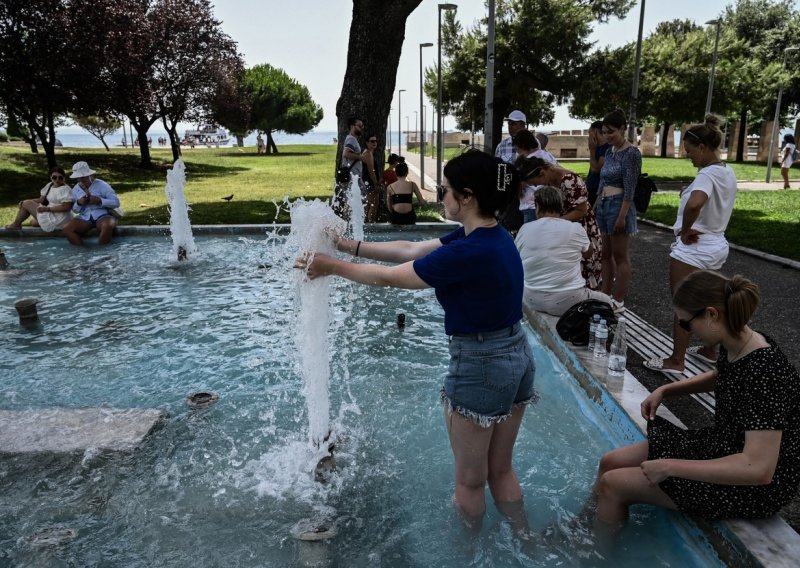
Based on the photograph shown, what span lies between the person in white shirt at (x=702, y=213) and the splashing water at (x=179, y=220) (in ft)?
25.3

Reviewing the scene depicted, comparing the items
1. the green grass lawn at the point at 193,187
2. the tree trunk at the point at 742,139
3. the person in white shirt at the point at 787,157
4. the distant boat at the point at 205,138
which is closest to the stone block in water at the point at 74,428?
the green grass lawn at the point at 193,187

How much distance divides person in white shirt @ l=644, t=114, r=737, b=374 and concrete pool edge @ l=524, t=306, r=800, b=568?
2.73 ft

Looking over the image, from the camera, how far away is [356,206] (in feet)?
39.0

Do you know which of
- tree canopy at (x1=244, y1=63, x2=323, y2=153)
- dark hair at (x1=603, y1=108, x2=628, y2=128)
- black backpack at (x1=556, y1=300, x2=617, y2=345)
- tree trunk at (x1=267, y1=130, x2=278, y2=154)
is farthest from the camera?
tree canopy at (x1=244, y1=63, x2=323, y2=153)

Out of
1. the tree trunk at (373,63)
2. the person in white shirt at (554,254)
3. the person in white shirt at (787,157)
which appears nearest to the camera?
the person in white shirt at (554,254)

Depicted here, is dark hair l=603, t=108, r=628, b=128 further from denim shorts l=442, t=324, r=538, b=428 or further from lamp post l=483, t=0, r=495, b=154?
lamp post l=483, t=0, r=495, b=154

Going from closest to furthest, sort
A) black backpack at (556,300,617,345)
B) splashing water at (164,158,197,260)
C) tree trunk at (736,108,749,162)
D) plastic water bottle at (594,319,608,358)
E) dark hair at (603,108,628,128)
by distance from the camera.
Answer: plastic water bottle at (594,319,608,358)
black backpack at (556,300,617,345)
dark hair at (603,108,628,128)
splashing water at (164,158,197,260)
tree trunk at (736,108,749,162)

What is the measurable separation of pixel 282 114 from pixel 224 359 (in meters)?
61.6

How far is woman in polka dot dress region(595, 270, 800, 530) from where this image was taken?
2428 mm

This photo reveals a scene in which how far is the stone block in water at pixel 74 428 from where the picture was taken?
161 inches

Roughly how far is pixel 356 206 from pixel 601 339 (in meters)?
7.85

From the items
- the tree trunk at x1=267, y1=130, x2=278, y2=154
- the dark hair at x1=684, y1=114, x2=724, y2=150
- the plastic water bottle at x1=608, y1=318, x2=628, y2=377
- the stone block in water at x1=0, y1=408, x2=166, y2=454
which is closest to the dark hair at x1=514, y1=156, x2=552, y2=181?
the dark hair at x1=684, y1=114, x2=724, y2=150

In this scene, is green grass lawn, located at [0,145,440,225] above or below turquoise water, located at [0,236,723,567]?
above

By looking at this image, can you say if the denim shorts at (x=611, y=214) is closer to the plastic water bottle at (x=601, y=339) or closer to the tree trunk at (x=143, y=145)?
the plastic water bottle at (x=601, y=339)
